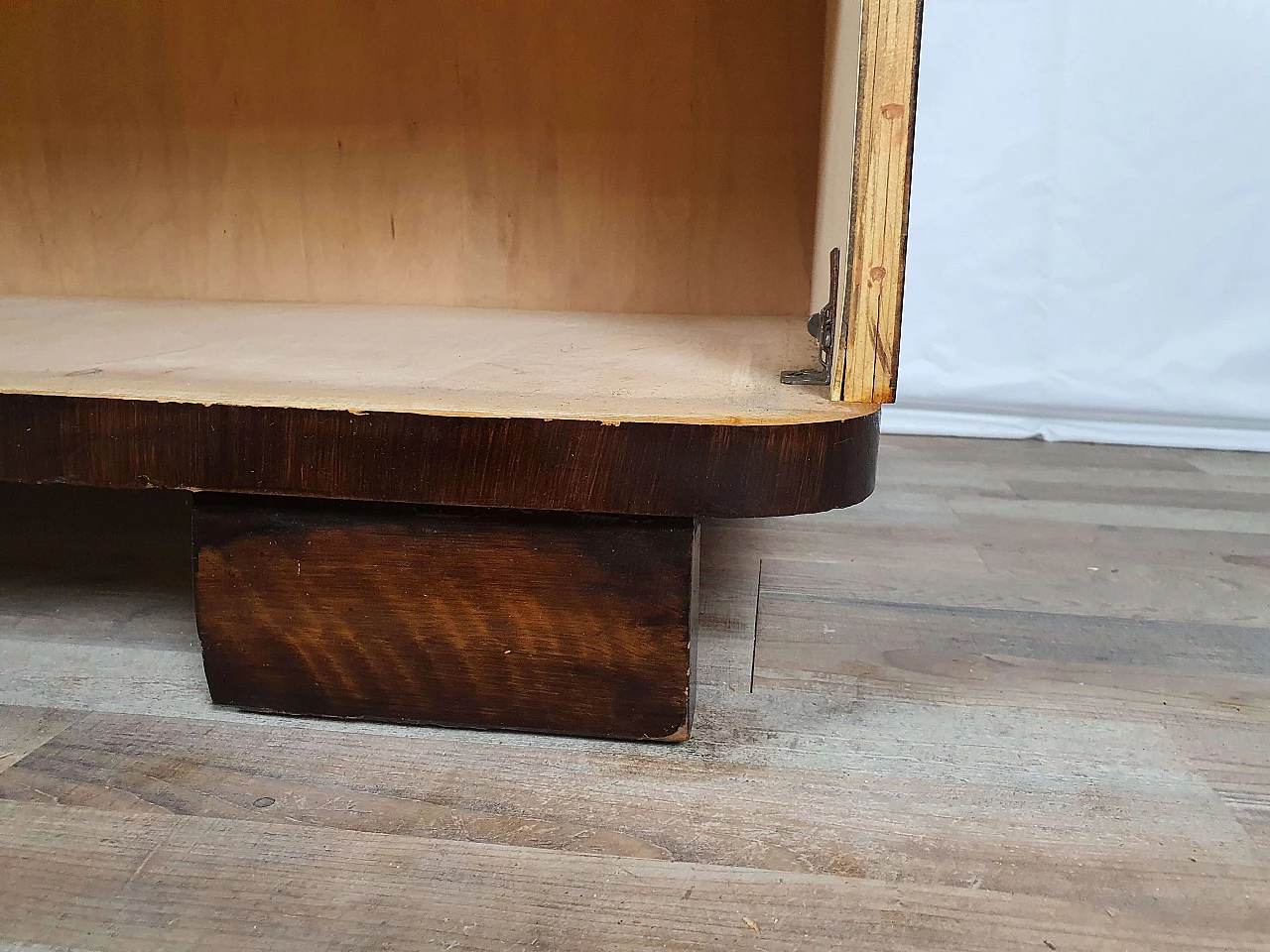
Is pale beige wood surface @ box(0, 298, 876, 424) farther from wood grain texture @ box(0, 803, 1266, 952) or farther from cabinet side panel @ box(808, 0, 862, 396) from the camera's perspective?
wood grain texture @ box(0, 803, 1266, 952)

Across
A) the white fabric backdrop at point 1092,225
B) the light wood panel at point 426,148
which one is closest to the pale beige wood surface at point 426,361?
the light wood panel at point 426,148

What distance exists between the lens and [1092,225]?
5.83ft

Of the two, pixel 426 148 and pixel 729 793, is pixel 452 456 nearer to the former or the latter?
pixel 729 793

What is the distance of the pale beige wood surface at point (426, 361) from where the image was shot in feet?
1.87

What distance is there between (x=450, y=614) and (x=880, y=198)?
0.34m

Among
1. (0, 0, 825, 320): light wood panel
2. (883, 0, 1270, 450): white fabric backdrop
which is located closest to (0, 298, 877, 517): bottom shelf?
(0, 0, 825, 320): light wood panel

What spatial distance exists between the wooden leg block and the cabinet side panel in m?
0.17

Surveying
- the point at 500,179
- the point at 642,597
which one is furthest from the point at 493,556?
the point at 500,179

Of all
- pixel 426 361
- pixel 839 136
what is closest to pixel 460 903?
pixel 426 361

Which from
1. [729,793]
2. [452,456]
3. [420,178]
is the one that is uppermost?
[420,178]

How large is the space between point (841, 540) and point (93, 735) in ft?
2.37

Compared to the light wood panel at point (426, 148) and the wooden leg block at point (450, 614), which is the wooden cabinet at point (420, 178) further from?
the wooden leg block at point (450, 614)

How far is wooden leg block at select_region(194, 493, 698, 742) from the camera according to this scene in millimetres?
596

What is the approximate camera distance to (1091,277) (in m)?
1.80
